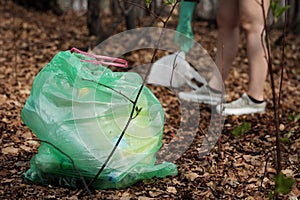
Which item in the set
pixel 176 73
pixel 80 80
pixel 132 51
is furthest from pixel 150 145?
pixel 132 51

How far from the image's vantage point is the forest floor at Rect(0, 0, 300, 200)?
1.84 metres

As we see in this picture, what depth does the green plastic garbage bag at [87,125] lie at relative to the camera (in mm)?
1689

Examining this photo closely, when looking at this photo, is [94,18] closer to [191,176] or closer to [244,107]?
[244,107]

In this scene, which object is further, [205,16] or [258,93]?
[205,16]

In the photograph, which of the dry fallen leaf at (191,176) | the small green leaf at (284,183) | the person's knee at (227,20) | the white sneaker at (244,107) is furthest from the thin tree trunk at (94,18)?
the small green leaf at (284,183)

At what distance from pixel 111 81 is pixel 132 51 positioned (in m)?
2.05

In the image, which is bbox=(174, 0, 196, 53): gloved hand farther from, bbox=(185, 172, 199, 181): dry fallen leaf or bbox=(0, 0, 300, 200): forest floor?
bbox=(185, 172, 199, 181): dry fallen leaf

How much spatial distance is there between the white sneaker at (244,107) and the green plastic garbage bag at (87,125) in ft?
3.47

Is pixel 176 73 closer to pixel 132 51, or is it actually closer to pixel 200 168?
pixel 132 51

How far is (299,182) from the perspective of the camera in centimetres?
199

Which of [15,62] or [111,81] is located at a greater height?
[111,81]

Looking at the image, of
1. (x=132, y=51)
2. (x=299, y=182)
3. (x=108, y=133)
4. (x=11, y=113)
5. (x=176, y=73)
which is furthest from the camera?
(x=132, y=51)

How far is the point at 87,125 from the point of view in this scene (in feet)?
5.55

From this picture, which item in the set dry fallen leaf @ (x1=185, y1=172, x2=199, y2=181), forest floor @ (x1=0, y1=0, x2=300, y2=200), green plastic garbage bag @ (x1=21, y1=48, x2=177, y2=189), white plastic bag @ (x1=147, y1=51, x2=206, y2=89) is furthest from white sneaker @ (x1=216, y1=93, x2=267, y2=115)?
green plastic garbage bag @ (x1=21, y1=48, x2=177, y2=189)
